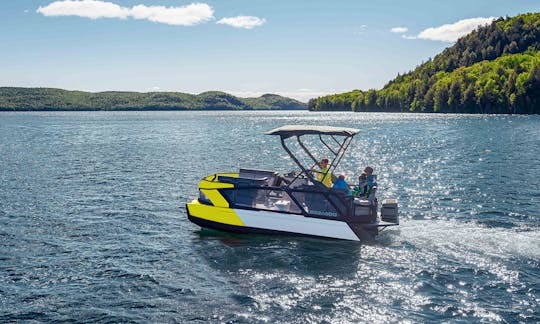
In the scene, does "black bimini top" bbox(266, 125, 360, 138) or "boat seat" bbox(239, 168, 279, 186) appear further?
"boat seat" bbox(239, 168, 279, 186)

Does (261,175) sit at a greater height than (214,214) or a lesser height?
greater

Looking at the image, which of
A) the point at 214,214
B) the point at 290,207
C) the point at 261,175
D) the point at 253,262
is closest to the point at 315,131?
the point at 261,175

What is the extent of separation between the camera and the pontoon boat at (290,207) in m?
19.6

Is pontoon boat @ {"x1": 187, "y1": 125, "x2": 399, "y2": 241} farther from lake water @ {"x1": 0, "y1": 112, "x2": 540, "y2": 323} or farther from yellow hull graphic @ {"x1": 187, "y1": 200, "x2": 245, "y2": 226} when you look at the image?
lake water @ {"x1": 0, "y1": 112, "x2": 540, "y2": 323}

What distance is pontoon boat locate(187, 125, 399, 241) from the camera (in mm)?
19578

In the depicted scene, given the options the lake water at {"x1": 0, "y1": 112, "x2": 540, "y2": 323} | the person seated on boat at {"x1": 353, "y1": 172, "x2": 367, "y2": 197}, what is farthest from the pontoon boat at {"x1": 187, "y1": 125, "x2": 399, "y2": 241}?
the lake water at {"x1": 0, "y1": 112, "x2": 540, "y2": 323}

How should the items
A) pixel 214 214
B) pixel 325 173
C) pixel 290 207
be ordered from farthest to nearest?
pixel 325 173 < pixel 214 214 < pixel 290 207

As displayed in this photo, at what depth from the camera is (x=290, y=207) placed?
2012cm

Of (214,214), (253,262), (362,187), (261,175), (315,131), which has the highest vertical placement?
(315,131)

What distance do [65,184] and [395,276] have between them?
25.8m

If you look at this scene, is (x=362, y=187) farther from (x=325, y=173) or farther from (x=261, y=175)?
(x=261, y=175)

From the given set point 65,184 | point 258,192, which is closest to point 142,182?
point 65,184

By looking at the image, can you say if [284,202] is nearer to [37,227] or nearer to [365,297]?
[365,297]

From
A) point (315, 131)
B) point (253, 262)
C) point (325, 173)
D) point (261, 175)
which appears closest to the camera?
point (253, 262)
